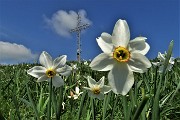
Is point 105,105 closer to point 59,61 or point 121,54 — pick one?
point 59,61

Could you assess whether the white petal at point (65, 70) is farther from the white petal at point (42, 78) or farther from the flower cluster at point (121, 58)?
the flower cluster at point (121, 58)

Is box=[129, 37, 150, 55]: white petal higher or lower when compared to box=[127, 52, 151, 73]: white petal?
higher

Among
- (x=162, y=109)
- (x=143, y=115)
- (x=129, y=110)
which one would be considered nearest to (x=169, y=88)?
(x=162, y=109)

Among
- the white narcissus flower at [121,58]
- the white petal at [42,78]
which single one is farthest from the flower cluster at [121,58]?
the white petal at [42,78]

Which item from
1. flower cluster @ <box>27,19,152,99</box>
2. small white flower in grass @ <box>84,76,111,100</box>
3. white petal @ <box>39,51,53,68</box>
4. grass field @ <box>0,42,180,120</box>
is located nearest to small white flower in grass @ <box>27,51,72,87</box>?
white petal @ <box>39,51,53,68</box>

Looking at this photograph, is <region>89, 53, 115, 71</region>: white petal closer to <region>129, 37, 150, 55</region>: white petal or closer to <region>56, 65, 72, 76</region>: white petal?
<region>129, 37, 150, 55</region>: white petal
